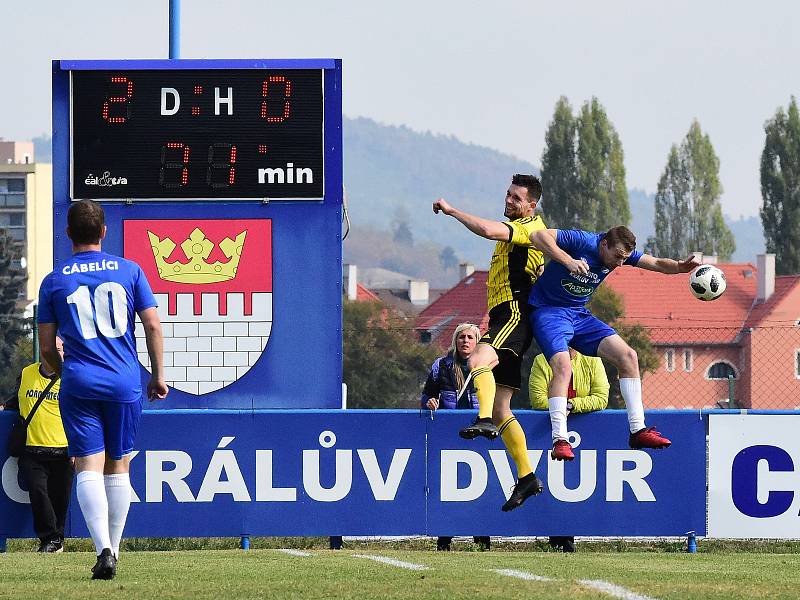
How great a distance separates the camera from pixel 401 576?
905cm

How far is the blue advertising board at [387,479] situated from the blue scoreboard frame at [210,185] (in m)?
0.88

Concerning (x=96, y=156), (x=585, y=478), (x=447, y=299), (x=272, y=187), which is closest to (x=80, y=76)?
(x=96, y=156)

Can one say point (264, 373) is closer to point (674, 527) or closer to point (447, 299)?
point (674, 527)

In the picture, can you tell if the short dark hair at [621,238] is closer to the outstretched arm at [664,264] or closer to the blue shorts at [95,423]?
the outstretched arm at [664,264]

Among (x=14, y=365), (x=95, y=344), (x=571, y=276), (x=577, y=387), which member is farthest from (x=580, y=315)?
(x=14, y=365)

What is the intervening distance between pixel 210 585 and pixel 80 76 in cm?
703

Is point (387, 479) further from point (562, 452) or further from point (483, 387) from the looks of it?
point (562, 452)

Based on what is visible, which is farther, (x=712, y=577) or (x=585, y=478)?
(x=585, y=478)

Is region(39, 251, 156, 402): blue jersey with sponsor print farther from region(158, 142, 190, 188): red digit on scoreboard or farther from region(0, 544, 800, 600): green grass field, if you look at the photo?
region(158, 142, 190, 188): red digit on scoreboard

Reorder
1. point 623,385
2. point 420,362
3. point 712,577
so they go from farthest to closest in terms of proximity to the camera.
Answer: point 420,362 < point 623,385 < point 712,577

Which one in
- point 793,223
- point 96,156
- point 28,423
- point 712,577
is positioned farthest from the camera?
point 793,223

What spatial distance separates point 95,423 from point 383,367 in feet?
189

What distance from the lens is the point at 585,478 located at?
1364cm

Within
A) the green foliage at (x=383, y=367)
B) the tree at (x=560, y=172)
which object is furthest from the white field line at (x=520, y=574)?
the tree at (x=560, y=172)
